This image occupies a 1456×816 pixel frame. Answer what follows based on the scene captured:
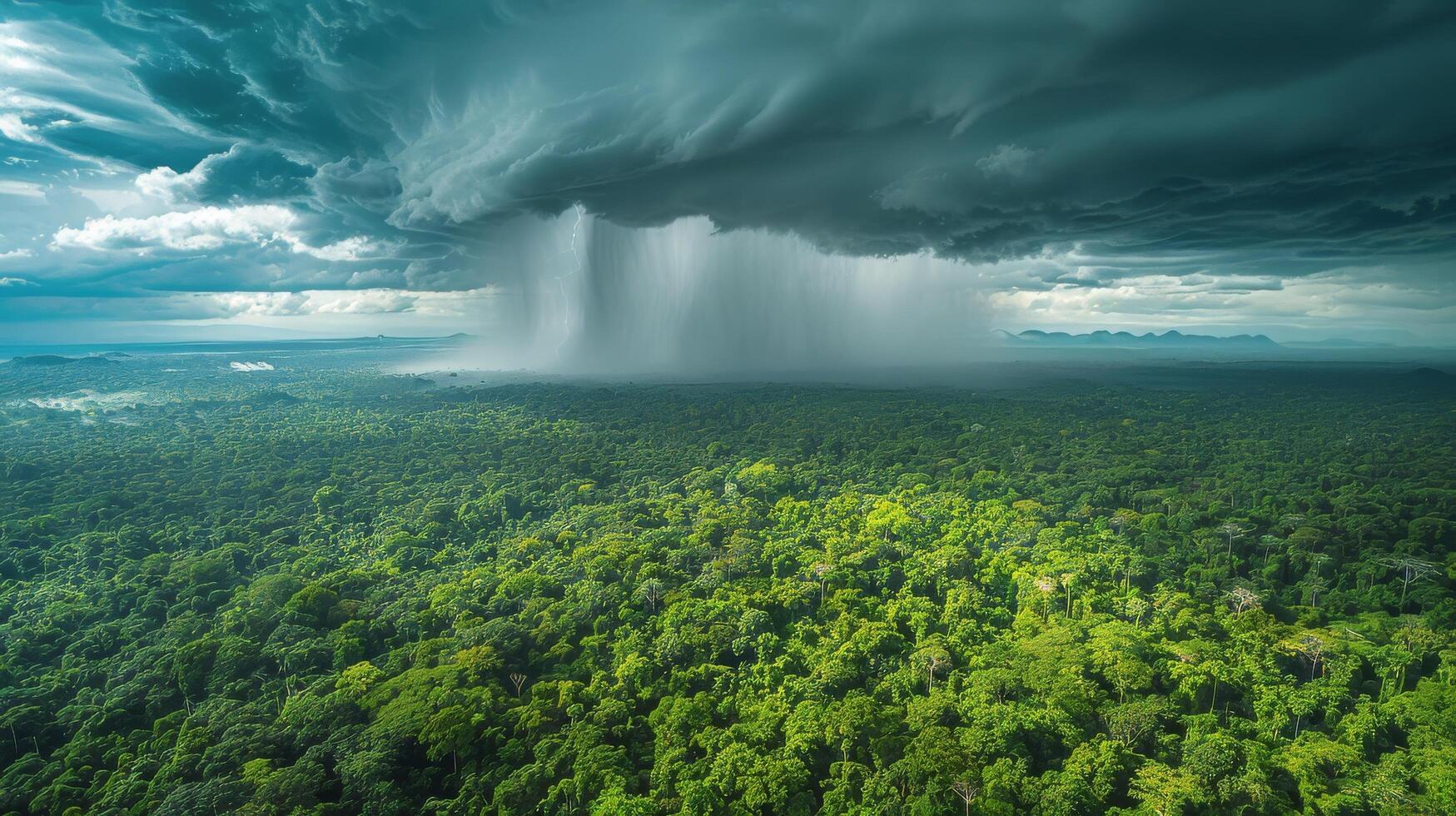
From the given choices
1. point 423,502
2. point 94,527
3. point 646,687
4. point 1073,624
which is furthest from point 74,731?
point 1073,624

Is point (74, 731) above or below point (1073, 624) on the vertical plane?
below

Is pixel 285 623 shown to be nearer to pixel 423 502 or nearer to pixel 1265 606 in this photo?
pixel 423 502

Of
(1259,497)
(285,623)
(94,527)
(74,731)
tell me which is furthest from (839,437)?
(94,527)

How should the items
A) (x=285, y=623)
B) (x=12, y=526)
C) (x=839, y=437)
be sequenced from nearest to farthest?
(x=285, y=623) < (x=12, y=526) < (x=839, y=437)

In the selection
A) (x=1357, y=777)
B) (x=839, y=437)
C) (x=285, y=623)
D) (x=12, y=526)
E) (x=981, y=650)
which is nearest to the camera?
(x=1357, y=777)

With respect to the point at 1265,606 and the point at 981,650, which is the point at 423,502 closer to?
the point at 981,650

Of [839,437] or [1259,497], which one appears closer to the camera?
[1259,497]
